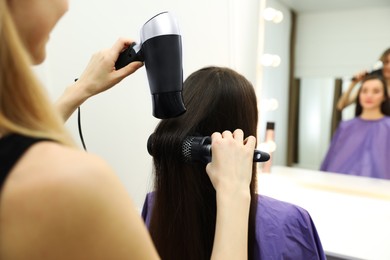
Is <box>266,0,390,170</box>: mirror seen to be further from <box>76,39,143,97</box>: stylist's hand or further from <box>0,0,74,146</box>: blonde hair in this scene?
<box>0,0,74,146</box>: blonde hair

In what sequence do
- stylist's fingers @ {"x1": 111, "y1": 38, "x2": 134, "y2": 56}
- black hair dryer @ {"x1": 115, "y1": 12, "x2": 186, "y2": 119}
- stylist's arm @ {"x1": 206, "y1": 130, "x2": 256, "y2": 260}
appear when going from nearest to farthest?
1. stylist's arm @ {"x1": 206, "y1": 130, "x2": 256, "y2": 260}
2. black hair dryer @ {"x1": 115, "y1": 12, "x2": 186, "y2": 119}
3. stylist's fingers @ {"x1": 111, "y1": 38, "x2": 134, "y2": 56}

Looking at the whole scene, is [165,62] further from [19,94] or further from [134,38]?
[134,38]

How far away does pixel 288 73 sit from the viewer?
1.44m

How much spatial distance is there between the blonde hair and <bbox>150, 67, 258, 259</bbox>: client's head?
338 millimetres

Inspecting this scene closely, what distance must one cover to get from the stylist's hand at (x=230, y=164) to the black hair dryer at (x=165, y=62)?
0.11 m

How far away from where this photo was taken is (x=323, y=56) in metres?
1.35

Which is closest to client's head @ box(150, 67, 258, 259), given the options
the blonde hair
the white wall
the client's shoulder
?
the client's shoulder

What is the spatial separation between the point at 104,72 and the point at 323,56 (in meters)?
0.95

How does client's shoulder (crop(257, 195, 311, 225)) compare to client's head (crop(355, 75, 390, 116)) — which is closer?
client's shoulder (crop(257, 195, 311, 225))

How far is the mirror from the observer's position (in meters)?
1.25

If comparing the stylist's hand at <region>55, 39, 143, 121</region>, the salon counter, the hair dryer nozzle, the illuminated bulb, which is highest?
the stylist's hand at <region>55, 39, 143, 121</region>

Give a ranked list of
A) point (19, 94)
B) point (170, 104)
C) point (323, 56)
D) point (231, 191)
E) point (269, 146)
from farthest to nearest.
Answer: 1. point (269, 146)
2. point (323, 56)
3. point (170, 104)
4. point (231, 191)
5. point (19, 94)

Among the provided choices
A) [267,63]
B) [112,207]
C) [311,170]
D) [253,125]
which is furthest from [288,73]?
[112,207]

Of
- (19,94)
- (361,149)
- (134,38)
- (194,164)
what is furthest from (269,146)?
(19,94)
